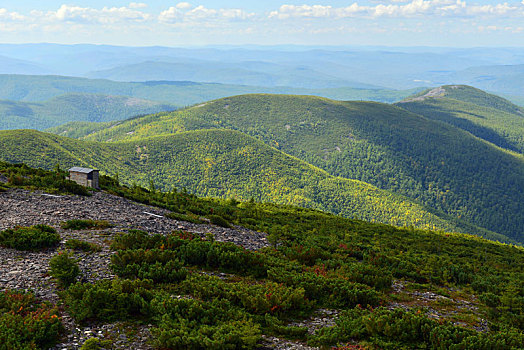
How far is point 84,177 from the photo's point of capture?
34.9 metres

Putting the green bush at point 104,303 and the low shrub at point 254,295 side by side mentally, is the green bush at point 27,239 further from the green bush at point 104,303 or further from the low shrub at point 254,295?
the low shrub at point 254,295

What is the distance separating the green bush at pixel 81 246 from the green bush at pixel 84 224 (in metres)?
3.88

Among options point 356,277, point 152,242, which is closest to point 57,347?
point 152,242

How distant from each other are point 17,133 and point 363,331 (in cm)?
20471

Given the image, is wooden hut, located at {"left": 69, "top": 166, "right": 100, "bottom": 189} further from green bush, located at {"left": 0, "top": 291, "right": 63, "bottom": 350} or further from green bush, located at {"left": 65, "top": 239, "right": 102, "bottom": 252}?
green bush, located at {"left": 0, "top": 291, "right": 63, "bottom": 350}

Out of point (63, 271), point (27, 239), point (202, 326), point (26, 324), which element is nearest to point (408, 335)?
point (202, 326)

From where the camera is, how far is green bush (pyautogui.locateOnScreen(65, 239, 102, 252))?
18.6 meters

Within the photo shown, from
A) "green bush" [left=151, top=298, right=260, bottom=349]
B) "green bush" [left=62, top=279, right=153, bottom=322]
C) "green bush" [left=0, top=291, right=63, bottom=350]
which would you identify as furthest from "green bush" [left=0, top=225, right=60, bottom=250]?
"green bush" [left=151, top=298, right=260, bottom=349]

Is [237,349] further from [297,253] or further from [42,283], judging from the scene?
[297,253]

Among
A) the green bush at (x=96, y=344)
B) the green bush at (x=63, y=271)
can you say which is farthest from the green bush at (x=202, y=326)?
the green bush at (x=63, y=271)

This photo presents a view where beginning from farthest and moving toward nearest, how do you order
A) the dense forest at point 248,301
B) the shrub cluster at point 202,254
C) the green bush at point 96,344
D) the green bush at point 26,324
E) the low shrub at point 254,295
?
the shrub cluster at point 202,254 < the low shrub at point 254,295 < the dense forest at point 248,301 < the green bush at point 96,344 < the green bush at point 26,324

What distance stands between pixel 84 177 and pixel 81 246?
18.3 meters

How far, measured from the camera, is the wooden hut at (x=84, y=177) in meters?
34.8

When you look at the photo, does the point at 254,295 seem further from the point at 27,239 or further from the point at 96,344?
the point at 27,239
